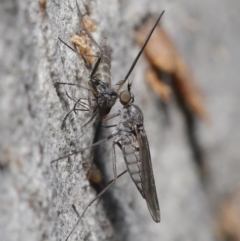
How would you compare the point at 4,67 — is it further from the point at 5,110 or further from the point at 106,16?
the point at 106,16

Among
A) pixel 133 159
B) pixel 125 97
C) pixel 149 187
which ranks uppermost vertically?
pixel 125 97

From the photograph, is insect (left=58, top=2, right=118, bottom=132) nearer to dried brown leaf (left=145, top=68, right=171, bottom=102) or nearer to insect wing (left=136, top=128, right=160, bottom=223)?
insect wing (left=136, top=128, right=160, bottom=223)

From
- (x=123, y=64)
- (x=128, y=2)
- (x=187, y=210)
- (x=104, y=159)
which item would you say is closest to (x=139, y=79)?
(x=123, y=64)

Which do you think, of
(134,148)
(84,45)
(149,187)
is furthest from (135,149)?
(84,45)

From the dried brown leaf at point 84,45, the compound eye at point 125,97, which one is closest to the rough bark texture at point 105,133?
the dried brown leaf at point 84,45

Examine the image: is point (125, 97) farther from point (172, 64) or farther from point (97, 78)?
point (172, 64)

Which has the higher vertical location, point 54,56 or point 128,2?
point 128,2

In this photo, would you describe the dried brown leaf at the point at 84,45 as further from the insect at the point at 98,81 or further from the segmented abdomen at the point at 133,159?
the segmented abdomen at the point at 133,159
